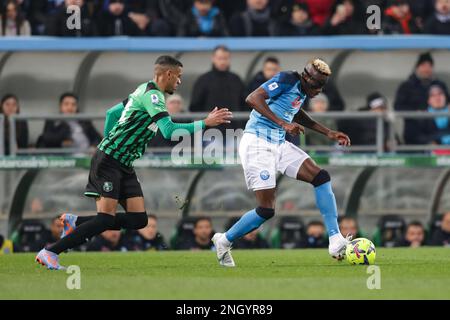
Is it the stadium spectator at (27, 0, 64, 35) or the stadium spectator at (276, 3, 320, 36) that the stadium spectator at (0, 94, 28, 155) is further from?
the stadium spectator at (276, 3, 320, 36)

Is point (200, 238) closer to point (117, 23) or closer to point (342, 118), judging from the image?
point (342, 118)

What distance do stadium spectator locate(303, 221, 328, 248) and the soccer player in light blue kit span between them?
15.5 feet

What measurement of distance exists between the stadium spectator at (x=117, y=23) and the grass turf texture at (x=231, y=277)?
5400 mm

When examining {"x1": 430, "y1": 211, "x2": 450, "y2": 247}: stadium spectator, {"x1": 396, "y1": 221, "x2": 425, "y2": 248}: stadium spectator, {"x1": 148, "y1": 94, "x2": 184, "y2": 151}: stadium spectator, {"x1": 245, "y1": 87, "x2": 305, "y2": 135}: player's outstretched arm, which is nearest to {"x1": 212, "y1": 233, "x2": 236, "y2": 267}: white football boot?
{"x1": 245, "y1": 87, "x2": 305, "y2": 135}: player's outstretched arm

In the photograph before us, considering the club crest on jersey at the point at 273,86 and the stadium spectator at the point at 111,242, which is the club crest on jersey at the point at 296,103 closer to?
the club crest on jersey at the point at 273,86

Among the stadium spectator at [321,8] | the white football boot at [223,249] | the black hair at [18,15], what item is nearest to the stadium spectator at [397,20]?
the stadium spectator at [321,8]

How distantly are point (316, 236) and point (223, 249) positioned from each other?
500 centimetres

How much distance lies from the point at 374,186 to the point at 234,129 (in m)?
2.13

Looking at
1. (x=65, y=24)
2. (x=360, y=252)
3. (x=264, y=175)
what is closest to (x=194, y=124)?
(x=264, y=175)

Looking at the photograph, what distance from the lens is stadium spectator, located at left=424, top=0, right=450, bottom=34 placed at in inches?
811

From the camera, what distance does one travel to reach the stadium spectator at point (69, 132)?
18.7 metres
